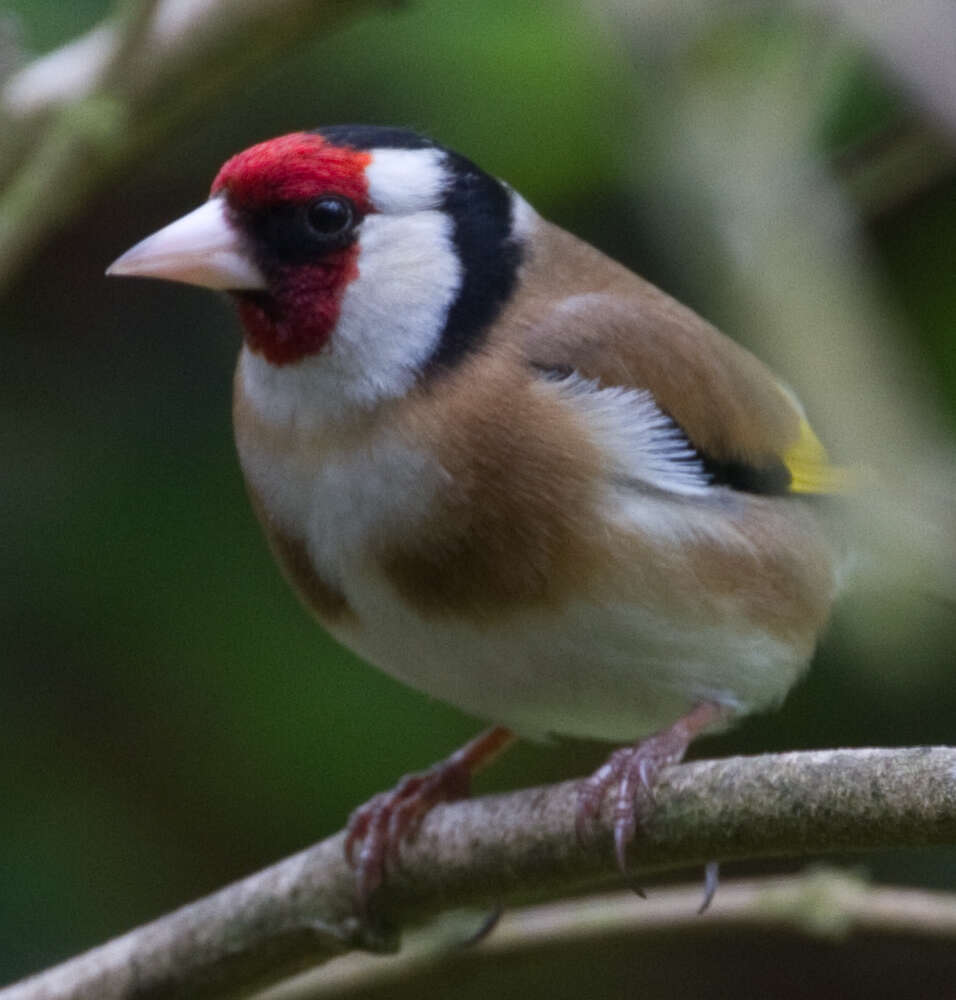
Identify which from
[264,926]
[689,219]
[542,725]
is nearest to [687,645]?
[542,725]

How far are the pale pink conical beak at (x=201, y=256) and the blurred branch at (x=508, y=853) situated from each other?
3.43 ft

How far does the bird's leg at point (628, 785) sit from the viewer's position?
2.82 metres

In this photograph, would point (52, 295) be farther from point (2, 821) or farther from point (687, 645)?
point (687, 645)

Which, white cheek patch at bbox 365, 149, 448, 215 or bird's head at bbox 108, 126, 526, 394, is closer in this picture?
bird's head at bbox 108, 126, 526, 394

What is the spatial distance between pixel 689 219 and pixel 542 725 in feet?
4.95

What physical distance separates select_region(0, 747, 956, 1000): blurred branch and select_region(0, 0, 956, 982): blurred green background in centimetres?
115

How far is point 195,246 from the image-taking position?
9.98 feet

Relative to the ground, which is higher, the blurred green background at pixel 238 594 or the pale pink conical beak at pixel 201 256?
the pale pink conical beak at pixel 201 256

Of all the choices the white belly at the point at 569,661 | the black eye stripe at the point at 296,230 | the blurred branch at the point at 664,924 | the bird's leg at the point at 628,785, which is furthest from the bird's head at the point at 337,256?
the blurred branch at the point at 664,924

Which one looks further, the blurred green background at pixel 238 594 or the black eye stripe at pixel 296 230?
the blurred green background at pixel 238 594

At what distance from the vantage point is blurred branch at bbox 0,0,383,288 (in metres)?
3.57

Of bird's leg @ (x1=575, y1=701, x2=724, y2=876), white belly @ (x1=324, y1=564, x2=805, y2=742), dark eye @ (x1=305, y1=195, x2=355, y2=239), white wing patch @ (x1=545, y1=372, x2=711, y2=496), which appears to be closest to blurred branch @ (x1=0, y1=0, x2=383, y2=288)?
dark eye @ (x1=305, y1=195, x2=355, y2=239)

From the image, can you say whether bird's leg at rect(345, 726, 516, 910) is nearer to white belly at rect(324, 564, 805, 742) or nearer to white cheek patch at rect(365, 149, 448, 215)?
white belly at rect(324, 564, 805, 742)

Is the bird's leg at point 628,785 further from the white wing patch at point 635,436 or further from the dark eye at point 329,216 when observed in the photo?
the dark eye at point 329,216
